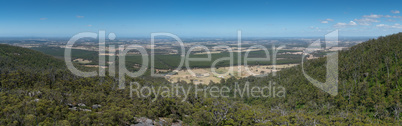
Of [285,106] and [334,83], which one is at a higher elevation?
[334,83]

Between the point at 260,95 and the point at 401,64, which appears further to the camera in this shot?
the point at 260,95

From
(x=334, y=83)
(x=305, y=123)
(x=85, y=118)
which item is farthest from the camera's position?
(x=334, y=83)

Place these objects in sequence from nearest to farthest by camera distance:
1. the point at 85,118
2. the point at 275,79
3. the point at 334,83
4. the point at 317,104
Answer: the point at 85,118
the point at 317,104
the point at 334,83
the point at 275,79

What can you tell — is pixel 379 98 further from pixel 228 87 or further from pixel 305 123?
pixel 228 87

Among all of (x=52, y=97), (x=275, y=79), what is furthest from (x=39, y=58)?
(x=275, y=79)

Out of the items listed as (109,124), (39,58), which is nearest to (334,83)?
(109,124)

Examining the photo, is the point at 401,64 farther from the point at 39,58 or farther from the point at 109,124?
the point at 39,58

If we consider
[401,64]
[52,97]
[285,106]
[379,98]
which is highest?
[401,64]
